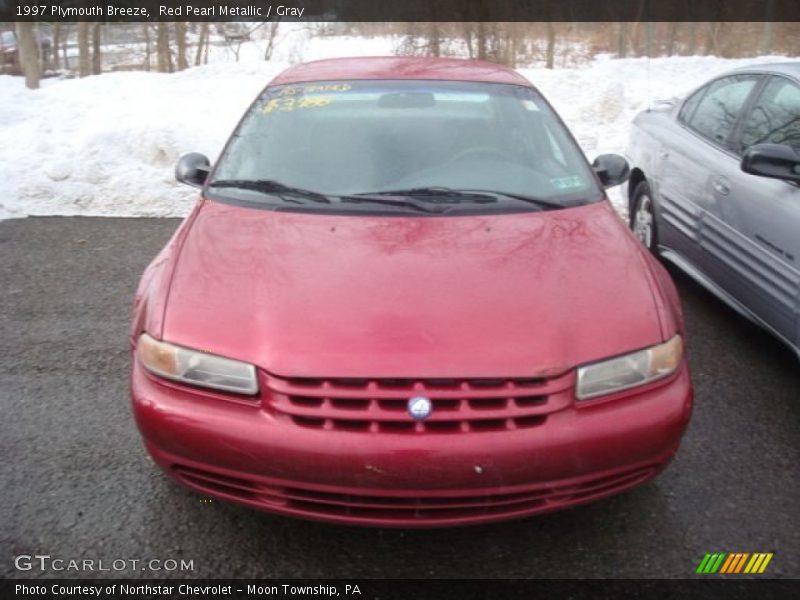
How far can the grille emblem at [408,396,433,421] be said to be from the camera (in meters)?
2.09

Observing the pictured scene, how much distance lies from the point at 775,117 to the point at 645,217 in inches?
51.9

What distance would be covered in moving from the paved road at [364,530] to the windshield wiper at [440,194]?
1309 millimetres

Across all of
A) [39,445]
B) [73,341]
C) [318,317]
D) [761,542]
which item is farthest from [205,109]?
[761,542]

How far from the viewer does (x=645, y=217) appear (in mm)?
5215

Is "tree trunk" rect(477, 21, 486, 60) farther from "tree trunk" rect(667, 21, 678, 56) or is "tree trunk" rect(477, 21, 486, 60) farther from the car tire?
the car tire

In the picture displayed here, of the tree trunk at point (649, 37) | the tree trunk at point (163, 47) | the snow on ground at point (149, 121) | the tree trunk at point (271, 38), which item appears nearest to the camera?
the snow on ground at point (149, 121)

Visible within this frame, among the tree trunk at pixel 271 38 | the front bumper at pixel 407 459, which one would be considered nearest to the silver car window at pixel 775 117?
the front bumper at pixel 407 459

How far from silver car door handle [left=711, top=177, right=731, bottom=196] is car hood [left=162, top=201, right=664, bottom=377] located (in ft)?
4.59

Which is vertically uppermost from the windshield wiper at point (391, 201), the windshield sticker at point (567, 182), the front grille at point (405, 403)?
the windshield sticker at point (567, 182)

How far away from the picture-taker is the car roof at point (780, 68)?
4.00m

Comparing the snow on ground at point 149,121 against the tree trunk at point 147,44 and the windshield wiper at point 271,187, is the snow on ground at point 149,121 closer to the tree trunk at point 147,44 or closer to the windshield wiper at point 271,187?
the tree trunk at point 147,44

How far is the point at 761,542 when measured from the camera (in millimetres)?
2508

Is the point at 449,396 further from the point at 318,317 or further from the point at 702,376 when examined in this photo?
the point at 702,376

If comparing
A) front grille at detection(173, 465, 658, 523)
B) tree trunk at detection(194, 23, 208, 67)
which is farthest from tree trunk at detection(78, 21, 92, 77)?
front grille at detection(173, 465, 658, 523)
